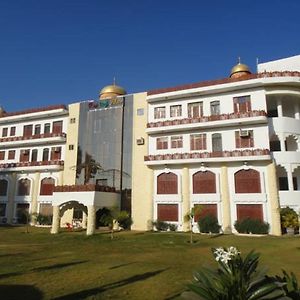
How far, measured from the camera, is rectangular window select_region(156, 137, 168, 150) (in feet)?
115

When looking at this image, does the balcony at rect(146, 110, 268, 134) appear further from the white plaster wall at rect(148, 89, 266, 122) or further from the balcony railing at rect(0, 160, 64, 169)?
the balcony railing at rect(0, 160, 64, 169)

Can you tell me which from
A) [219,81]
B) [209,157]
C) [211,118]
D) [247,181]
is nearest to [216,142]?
[209,157]

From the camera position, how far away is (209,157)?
31.5m

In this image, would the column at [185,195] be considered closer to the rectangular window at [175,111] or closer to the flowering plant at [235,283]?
the rectangular window at [175,111]

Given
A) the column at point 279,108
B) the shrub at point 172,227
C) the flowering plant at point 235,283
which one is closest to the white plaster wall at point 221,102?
the column at point 279,108

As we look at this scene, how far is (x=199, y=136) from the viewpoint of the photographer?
33.6 metres

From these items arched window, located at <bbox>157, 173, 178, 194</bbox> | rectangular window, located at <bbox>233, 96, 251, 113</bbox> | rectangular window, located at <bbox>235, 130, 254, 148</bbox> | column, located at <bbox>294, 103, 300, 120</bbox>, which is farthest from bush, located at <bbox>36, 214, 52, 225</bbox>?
column, located at <bbox>294, 103, 300, 120</bbox>

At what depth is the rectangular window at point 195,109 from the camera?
113 ft

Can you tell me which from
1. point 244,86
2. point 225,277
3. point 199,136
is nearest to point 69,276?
point 225,277

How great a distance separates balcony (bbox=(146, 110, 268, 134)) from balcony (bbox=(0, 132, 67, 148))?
1250cm

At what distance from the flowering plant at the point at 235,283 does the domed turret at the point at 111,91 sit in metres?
35.8

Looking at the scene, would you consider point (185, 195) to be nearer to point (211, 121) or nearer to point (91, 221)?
point (211, 121)

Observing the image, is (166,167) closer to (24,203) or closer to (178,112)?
(178,112)

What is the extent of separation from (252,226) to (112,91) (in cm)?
2414
